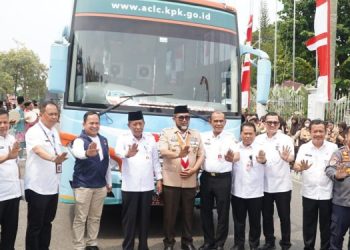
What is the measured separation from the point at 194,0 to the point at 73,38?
5.74ft

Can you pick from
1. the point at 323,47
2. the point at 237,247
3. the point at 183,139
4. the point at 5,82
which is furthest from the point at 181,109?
the point at 5,82

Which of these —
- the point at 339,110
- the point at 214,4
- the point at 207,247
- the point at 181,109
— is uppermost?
the point at 214,4

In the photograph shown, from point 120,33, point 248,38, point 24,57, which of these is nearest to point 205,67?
point 120,33

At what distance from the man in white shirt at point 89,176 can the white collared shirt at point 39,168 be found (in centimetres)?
39

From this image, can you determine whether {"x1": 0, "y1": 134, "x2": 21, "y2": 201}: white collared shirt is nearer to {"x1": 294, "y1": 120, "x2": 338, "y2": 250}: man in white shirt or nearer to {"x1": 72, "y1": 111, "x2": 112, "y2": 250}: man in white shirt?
{"x1": 72, "y1": 111, "x2": 112, "y2": 250}: man in white shirt

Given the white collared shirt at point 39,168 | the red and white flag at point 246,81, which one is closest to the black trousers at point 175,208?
the white collared shirt at point 39,168

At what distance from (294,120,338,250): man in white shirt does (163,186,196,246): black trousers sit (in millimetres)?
1329

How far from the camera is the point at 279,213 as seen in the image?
536 cm

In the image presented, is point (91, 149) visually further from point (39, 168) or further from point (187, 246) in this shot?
point (187, 246)

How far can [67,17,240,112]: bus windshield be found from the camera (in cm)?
557

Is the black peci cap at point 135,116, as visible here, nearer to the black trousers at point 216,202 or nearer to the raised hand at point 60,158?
the raised hand at point 60,158

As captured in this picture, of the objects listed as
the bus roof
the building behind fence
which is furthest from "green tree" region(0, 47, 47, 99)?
the bus roof

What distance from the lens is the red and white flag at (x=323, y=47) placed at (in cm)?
946

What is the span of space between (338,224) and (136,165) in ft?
7.59
